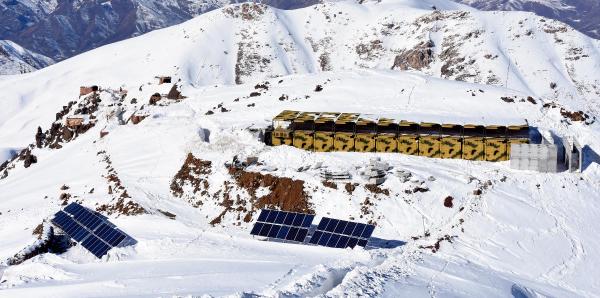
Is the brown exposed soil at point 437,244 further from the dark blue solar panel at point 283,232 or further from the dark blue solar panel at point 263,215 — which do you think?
the dark blue solar panel at point 263,215

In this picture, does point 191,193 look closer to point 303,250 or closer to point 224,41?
point 303,250

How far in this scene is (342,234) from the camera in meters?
39.0

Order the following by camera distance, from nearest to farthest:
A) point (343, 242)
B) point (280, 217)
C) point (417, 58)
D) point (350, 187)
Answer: point (343, 242) < point (280, 217) < point (350, 187) < point (417, 58)

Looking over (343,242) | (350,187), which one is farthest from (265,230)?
(350,187)

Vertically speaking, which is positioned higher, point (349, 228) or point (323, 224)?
point (349, 228)

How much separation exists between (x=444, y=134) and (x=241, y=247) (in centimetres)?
1874

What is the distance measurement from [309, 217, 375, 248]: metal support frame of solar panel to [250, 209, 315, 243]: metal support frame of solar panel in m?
0.83

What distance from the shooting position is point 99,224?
43.7 metres

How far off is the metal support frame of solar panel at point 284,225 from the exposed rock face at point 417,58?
109m

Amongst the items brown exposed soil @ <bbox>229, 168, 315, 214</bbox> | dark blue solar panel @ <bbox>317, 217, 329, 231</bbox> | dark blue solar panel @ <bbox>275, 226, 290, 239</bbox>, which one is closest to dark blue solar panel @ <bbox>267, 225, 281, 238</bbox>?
dark blue solar panel @ <bbox>275, 226, 290, 239</bbox>

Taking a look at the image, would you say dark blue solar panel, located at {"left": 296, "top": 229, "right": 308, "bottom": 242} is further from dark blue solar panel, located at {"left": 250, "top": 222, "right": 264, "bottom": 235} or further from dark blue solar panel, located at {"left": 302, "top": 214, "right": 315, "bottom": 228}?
dark blue solar panel, located at {"left": 250, "top": 222, "right": 264, "bottom": 235}

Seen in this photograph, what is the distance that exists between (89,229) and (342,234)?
54.1ft

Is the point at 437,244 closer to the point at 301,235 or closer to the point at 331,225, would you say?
the point at 331,225

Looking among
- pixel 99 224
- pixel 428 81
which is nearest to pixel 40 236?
pixel 99 224
